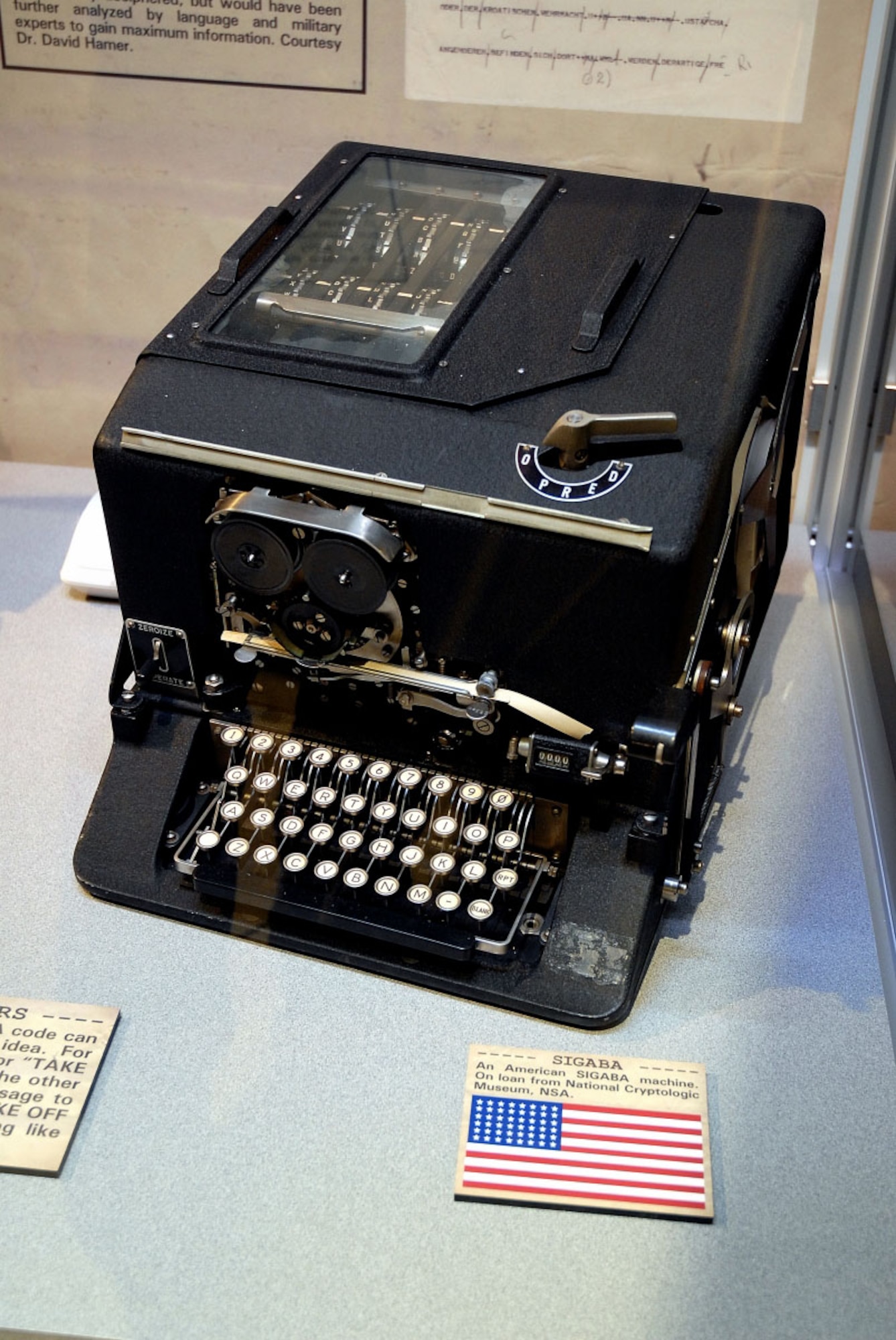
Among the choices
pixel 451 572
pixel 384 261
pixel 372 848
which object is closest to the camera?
pixel 451 572

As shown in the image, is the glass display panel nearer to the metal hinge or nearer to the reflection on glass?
the metal hinge

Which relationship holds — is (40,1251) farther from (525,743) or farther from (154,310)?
(154,310)

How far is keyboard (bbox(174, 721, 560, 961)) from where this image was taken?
2.31 meters

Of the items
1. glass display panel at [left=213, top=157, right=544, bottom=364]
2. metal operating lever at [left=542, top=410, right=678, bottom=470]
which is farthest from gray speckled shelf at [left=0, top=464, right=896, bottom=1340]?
glass display panel at [left=213, top=157, right=544, bottom=364]

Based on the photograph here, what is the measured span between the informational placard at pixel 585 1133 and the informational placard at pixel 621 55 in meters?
2.02

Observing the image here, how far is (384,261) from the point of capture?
253 centimetres

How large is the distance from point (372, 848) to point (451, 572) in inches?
20.3

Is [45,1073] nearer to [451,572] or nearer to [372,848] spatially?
[372,848]

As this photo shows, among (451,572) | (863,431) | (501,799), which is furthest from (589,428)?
(863,431)

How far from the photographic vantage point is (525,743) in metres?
2.24

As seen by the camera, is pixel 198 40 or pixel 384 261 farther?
pixel 198 40

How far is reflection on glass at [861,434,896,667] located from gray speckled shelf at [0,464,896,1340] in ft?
1.66

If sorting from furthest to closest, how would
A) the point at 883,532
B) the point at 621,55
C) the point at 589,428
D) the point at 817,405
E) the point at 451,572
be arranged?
the point at 817,405
the point at 883,532
the point at 621,55
the point at 451,572
the point at 589,428

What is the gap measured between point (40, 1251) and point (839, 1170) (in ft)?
3.90
